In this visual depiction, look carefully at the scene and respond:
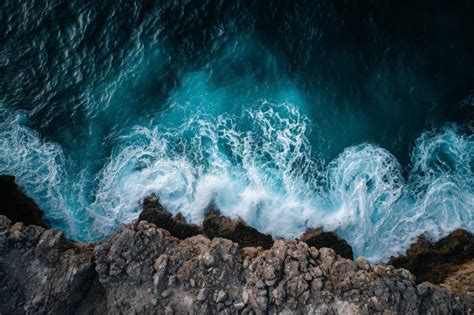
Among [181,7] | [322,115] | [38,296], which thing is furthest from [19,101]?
[322,115]

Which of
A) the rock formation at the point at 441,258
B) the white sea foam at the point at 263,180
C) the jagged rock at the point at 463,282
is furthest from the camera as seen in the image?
the white sea foam at the point at 263,180

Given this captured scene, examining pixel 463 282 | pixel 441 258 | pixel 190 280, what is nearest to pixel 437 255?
pixel 441 258

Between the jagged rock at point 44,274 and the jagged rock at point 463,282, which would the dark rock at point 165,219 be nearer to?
the jagged rock at point 44,274

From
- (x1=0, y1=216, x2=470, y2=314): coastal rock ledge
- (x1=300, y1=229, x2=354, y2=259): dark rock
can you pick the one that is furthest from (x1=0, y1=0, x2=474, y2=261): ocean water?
(x1=0, y1=216, x2=470, y2=314): coastal rock ledge

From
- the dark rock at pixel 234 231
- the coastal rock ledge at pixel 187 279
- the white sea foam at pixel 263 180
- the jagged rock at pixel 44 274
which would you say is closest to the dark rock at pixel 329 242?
the white sea foam at pixel 263 180

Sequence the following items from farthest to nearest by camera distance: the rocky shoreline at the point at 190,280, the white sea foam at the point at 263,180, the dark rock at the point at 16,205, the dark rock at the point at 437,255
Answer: the white sea foam at the point at 263,180
the dark rock at the point at 16,205
the dark rock at the point at 437,255
the rocky shoreline at the point at 190,280

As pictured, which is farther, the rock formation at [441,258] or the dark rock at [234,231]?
the dark rock at [234,231]

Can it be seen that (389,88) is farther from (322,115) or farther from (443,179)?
(443,179)
